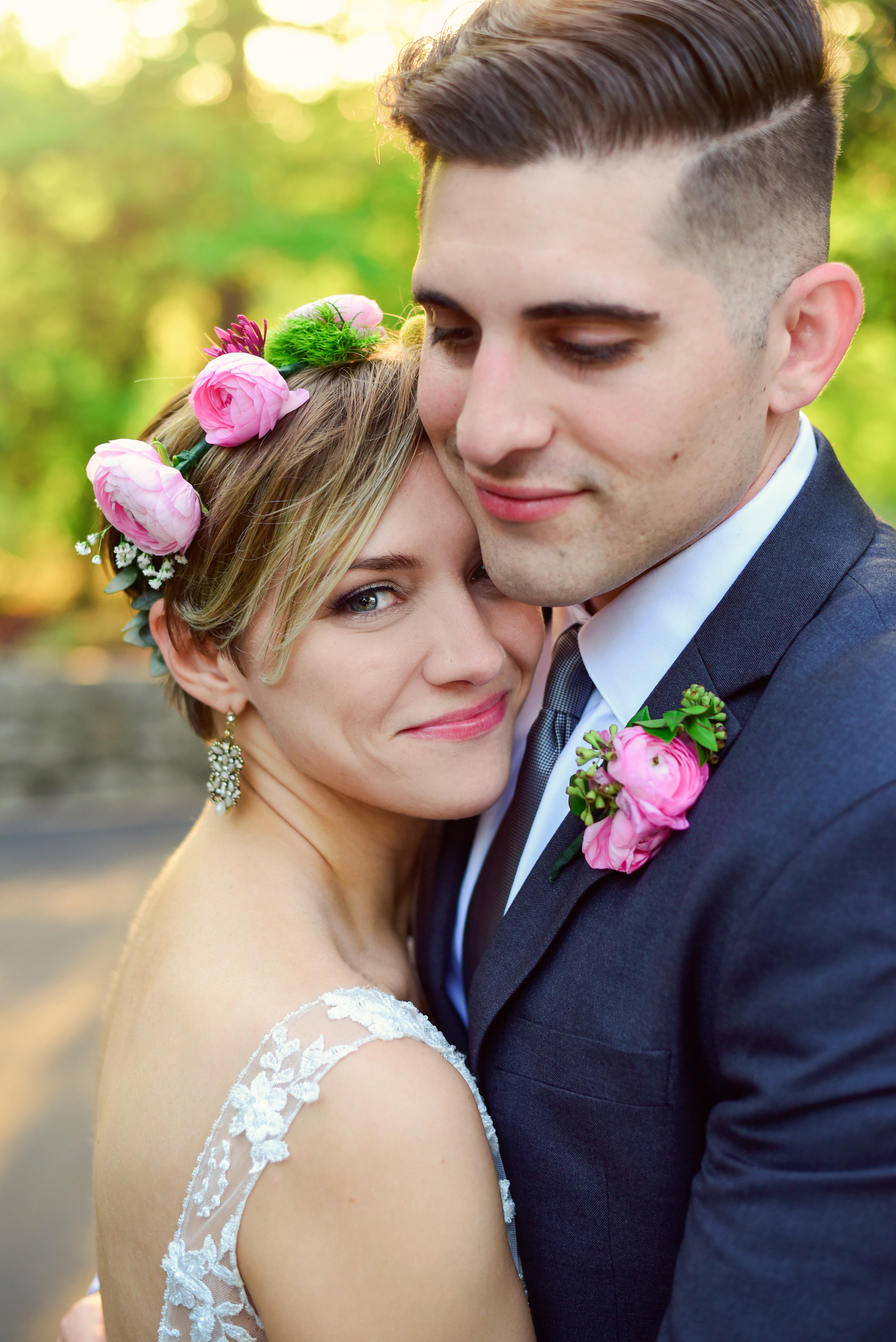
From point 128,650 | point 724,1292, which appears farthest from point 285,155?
point 724,1292

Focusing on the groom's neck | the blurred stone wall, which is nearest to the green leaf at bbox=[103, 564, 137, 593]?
the groom's neck

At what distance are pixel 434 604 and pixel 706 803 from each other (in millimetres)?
787

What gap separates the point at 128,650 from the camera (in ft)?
43.4

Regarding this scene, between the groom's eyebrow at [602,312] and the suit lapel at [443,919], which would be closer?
the groom's eyebrow at [602,312]

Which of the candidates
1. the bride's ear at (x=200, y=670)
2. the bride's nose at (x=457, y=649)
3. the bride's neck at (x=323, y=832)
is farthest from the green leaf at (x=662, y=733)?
the bride's ear at (x=200, y=670)

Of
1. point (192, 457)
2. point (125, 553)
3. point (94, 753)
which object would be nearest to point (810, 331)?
point (192, 457)

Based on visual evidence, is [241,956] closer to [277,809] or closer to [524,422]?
[277,809]

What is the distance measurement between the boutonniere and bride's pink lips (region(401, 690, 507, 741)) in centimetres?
44

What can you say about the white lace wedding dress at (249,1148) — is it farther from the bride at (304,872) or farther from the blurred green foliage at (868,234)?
the blurred green foliage at (868,234)

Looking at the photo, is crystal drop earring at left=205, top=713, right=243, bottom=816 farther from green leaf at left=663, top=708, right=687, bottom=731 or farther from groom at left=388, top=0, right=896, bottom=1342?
green leaf at left=663, top=708, right=687, bottom=731

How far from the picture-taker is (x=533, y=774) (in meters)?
2.31

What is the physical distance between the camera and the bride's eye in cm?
226

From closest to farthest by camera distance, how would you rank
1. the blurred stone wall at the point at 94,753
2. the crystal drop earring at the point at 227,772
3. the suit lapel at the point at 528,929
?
the suit lapel at the point at 528,929
the crystal drop earring at the point at 227,772
the blurred stone wall at the point at 94,753

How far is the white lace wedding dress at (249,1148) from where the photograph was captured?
1.87 metres
